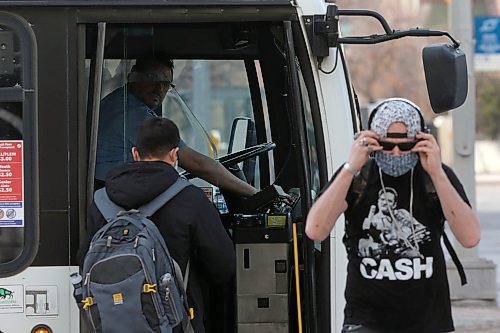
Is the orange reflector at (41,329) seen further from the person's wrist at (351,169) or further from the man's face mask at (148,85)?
the person's wrist at (351,169)

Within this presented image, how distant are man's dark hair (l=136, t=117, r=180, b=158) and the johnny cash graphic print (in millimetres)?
1041

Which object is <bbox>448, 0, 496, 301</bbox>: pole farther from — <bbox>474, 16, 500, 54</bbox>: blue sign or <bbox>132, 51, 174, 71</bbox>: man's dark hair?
<bbox>132, 51, 174, 71</bbox>: man's dark hair

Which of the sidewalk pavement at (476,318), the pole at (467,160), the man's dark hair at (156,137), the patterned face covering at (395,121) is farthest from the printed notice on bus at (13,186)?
the pole at (467,160)

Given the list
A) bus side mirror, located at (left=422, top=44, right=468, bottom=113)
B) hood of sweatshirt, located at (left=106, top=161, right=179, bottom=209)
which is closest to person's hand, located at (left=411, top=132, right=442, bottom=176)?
bus side mirror, located at (left=422, top=44, right=468, bottom=113)

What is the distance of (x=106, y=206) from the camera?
462 centimetres

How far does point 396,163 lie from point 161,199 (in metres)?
1.09

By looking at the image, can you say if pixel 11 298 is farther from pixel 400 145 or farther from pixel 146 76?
pixel 400 145

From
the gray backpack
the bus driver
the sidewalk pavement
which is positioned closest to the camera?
the gray backpack

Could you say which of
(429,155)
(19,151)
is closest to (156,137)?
(19,151)

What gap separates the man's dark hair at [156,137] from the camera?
4.67 metres

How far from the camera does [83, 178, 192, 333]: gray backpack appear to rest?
4422 mm

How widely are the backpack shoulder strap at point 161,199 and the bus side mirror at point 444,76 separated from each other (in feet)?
3.88

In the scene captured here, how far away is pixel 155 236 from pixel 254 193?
1.14m

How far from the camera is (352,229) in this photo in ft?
13.7
